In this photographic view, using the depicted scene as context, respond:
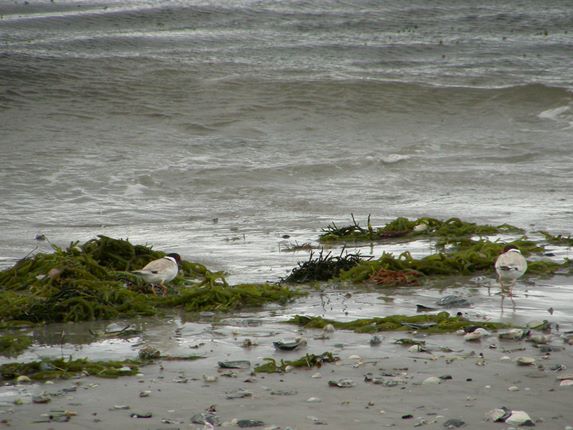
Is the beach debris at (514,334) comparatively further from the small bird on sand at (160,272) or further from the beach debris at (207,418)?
the small bird on sand at (160,272)

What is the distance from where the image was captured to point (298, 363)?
227 inches

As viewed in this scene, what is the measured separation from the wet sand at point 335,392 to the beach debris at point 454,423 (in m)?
0.02

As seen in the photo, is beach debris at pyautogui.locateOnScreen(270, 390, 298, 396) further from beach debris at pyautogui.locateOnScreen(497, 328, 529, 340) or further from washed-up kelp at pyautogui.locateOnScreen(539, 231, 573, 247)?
washed-up kelp at pyautogui.locateOnScreen(539, 231, 573, 247)

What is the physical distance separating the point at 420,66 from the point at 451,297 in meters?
18.9

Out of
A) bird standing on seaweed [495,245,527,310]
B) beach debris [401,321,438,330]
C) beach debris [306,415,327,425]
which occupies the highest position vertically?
bird standing on seaweed [495,245,527,310]

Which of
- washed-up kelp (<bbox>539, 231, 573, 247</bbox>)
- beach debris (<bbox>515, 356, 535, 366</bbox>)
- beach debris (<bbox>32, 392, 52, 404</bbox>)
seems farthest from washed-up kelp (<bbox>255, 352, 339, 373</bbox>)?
washed-up kelp (<bbox>539, 231, 573, 247</bbox>)

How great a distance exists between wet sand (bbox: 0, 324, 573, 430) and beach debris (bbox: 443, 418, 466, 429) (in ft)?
0.08

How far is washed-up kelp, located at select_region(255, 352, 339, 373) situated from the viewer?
569 centimetres

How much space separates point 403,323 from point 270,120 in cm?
1441

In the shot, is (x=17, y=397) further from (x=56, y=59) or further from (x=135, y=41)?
(x=135, y=41)

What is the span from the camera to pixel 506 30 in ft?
97.7

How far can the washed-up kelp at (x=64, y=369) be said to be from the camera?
5.67 meters

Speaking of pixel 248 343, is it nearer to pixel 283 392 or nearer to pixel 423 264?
pixel 283 392

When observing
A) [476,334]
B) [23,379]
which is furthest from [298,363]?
[23,379]
